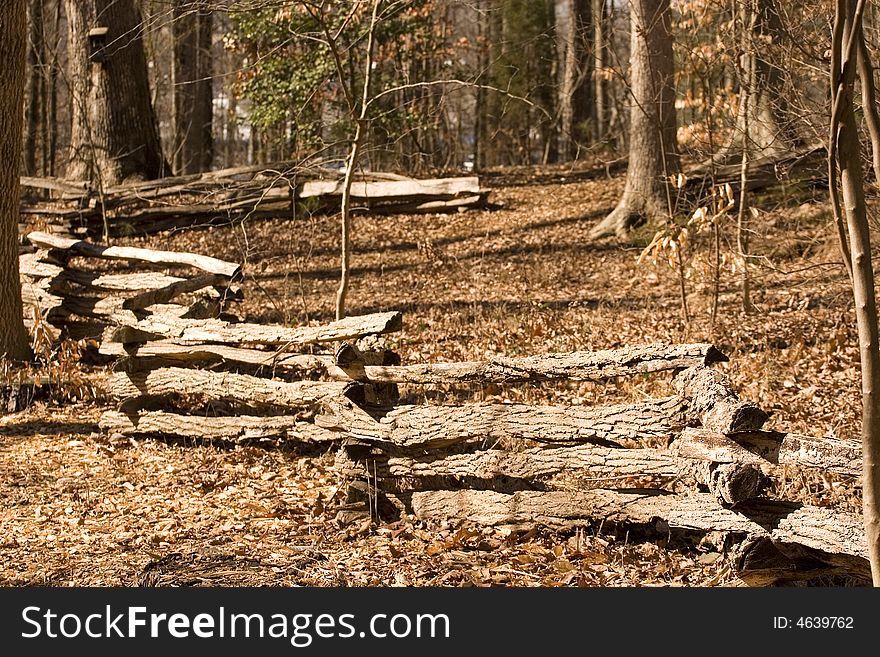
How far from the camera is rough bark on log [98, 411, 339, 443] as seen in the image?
686cm

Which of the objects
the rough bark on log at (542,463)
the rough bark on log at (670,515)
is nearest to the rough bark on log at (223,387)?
the rough bark on log at (542,463)

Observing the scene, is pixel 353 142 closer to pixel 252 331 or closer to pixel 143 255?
pixel 252 331

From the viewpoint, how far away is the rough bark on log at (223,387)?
650 centimetres

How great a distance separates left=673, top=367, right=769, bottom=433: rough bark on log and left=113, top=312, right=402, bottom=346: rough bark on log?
2101 millimetres

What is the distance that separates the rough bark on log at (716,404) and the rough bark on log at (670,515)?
423 millimetres

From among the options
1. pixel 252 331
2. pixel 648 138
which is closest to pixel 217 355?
pixel 252 331

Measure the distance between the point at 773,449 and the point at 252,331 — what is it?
4102 millimetres

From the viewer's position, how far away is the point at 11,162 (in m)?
8.93

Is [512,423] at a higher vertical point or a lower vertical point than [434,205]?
lower

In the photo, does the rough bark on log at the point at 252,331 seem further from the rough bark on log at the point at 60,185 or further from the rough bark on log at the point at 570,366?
the rough bark on log at the point at 60,185

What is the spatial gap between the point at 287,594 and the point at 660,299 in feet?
24.4

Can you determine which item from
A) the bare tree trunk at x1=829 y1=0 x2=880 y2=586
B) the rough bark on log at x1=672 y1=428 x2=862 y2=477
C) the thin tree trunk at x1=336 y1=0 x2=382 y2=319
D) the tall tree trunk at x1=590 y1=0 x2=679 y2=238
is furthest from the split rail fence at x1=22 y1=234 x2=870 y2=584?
the tall tree trunk at x1=590 y1=0 x2=679 y2=238

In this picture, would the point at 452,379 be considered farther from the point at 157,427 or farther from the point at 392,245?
the point at 392,245

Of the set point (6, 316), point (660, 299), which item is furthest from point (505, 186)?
point (6, 316)
